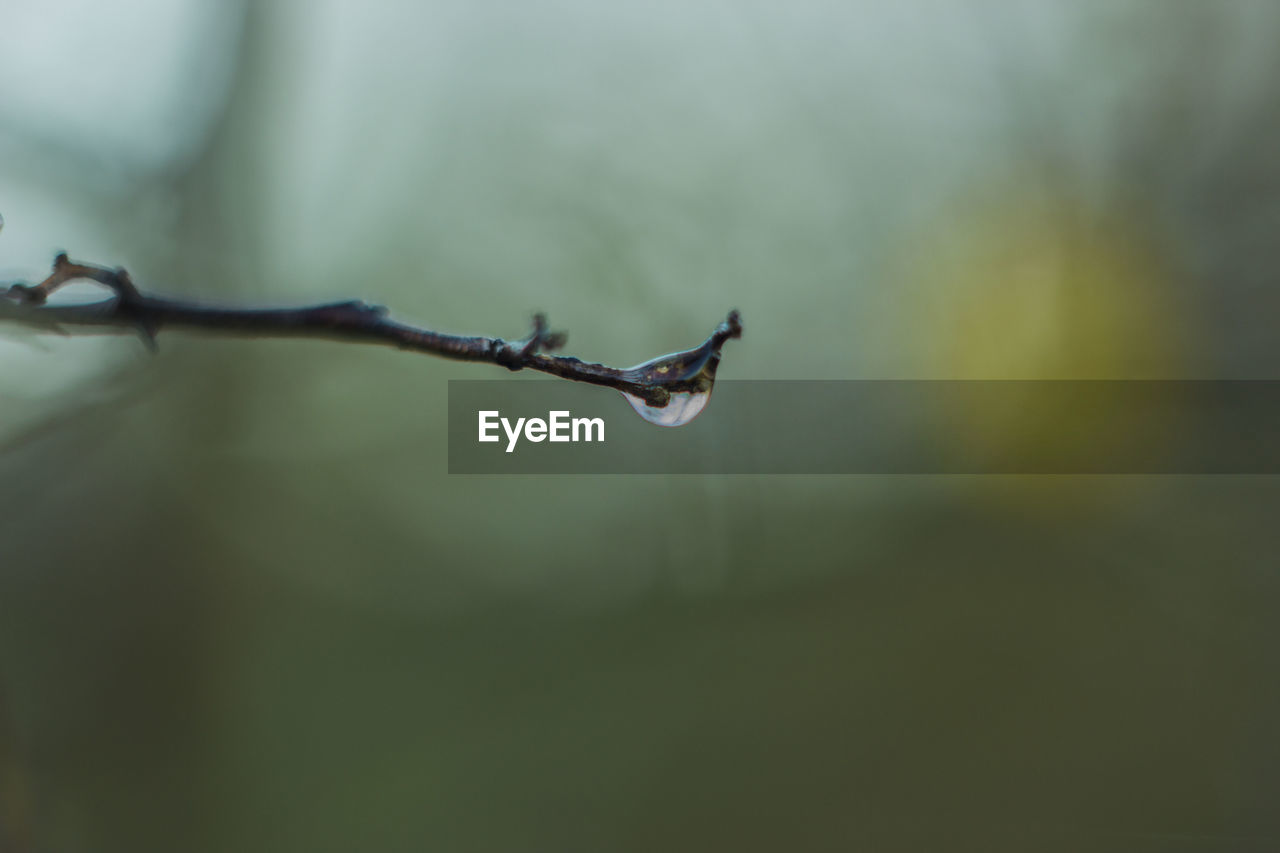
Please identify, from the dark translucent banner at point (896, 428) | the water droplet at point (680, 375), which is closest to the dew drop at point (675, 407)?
the water droplet at point (680, 375)

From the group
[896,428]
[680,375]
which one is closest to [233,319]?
[680,375]

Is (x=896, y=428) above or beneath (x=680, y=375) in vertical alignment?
above

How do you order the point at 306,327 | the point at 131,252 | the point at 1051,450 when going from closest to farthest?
1. the point at 306,327
2. the point at 131,252
3. the point at 1051,450

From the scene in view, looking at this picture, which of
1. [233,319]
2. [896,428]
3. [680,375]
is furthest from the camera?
[896,428]

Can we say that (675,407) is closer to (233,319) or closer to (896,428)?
(233,319)

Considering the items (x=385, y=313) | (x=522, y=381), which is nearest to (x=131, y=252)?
(x=522, y=381)

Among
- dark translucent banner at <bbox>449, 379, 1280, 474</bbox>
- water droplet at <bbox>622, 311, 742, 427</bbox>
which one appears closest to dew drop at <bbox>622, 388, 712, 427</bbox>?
water droplet at <bbox>622, 311, 742, 427</bbox>

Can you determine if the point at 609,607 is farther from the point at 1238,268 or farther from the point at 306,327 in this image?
the point at 306,327
